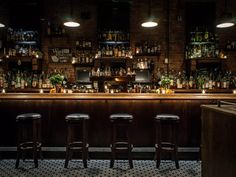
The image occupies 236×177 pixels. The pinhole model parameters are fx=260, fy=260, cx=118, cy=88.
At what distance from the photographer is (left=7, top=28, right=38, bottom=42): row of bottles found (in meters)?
7.62

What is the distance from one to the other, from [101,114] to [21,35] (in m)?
4.24

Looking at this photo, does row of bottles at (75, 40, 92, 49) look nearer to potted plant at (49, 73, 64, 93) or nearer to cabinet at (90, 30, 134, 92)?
cabinet at (90, 30, 134, 92)

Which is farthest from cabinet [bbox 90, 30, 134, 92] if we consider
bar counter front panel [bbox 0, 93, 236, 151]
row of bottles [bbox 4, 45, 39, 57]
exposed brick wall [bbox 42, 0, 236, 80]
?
bar counter front panel [bbox 0, 93, 236, 151]

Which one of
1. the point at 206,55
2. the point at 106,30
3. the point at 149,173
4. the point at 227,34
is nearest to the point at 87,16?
the point at 106,30

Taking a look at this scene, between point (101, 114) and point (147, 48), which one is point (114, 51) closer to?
point (147, 48)

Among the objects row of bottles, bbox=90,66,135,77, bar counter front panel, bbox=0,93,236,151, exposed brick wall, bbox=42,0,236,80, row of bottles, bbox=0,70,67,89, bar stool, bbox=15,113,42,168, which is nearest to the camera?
bar stool, bbox=15,113,42,168

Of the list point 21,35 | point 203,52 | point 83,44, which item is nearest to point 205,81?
point 203,52

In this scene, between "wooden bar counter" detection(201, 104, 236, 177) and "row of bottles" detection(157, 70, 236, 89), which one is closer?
"wooden bar counter" detection(201, 104, 236, 177)

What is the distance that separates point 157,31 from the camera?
7.95 m

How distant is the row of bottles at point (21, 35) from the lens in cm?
762

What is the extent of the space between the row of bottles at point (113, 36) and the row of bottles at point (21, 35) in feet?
6.51

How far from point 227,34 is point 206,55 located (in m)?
1.28

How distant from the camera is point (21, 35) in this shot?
302 inches

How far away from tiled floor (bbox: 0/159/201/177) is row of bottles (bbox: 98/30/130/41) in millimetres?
3880
